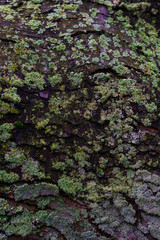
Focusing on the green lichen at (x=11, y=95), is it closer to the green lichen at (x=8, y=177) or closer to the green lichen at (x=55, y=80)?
the green lichen at (x=55, y=80)

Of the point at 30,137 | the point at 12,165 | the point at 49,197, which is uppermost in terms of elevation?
the point at 30,137

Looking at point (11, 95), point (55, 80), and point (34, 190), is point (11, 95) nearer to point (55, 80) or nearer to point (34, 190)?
point (55, 80)

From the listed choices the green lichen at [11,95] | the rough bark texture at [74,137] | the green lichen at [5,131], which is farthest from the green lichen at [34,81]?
the green lichen at [5,131]

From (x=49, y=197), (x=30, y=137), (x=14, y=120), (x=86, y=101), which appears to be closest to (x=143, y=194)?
(x=49, y=197)

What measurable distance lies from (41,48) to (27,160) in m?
1.09

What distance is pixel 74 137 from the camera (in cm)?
208

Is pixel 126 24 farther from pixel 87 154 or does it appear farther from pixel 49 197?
pixel 49 197

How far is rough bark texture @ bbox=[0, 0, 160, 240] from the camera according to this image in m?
1.93

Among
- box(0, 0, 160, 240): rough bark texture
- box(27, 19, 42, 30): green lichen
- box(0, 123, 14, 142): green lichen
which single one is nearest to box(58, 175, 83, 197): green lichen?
box(0, 0, 160, 240): rough bark texture

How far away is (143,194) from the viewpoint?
2021 mm

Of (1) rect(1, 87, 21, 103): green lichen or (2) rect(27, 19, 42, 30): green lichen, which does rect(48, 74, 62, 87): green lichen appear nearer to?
(1) rect(1, 87, 21, 103): green lichen

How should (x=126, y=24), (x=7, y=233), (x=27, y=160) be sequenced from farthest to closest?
(x=126, y=24) → (x=27, y=160) → (x=7, y=233)

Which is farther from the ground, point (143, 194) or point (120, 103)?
point (120, 103)

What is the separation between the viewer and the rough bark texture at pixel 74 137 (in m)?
1.93
